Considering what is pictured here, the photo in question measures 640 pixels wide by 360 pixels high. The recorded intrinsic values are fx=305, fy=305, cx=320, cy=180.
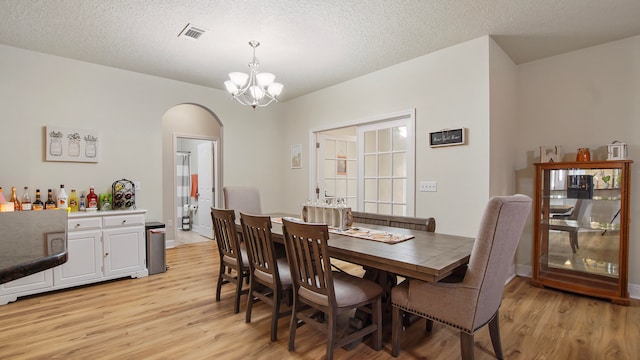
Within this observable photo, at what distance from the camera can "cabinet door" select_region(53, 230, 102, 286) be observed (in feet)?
10.2

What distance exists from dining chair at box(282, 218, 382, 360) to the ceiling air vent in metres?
2.15

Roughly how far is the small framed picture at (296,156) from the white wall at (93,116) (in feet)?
3.25

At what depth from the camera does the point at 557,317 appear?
2.53 metres

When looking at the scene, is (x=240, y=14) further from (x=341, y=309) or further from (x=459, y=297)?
(x=459, y=297)

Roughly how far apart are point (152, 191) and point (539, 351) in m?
4.55

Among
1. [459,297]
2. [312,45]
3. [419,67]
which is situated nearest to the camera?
[459,297]

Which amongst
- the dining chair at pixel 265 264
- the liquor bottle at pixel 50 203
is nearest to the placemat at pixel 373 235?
the dining chair at pixel 265 264

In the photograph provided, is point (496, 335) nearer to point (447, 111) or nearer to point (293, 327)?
point (293, 327)

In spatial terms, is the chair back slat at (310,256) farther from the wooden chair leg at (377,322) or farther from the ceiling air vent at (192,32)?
the ceiling air vent at (192,32)

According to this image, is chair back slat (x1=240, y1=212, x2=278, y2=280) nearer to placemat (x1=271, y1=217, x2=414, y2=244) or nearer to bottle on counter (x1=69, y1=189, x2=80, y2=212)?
placemat (x1=271, y1=217, x2=414, y2=244)

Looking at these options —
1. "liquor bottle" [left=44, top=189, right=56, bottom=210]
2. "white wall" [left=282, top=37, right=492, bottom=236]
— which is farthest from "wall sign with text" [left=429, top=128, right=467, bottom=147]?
"liquor bottle" [left=44, top=189, right=56, bottom=210]

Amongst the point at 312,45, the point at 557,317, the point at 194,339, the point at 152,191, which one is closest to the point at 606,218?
the point at 557,317

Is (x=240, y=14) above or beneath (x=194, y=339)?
above

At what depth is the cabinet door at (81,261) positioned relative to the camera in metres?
3.12
